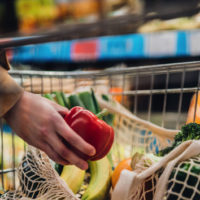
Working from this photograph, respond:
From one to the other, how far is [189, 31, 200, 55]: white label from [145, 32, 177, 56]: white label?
0.37 ft

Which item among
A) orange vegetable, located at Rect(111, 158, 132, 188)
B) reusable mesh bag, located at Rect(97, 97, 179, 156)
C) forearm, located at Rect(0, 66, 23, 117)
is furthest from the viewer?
reusable mesh bag, located at Rect(97, 97, 179, 156)

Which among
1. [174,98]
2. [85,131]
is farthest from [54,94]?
[174,98]

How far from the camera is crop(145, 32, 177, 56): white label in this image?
1614 millimetres

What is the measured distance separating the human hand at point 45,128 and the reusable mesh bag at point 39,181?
181 mm

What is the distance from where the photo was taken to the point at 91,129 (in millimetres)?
525

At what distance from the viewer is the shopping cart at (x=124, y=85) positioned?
0.88 meters

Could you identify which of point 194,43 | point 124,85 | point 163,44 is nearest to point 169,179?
point 124,85

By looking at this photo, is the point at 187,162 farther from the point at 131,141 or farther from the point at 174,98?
the point at 174,98

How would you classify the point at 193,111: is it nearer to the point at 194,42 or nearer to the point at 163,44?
the point at 194,42

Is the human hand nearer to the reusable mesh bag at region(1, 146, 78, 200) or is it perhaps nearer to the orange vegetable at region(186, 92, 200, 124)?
the reusable mesh bag at region(1, 146, 78, 200)

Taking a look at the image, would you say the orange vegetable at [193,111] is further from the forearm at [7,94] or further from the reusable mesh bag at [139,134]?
the forearm at [7,94]

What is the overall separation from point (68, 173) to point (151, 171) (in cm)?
31

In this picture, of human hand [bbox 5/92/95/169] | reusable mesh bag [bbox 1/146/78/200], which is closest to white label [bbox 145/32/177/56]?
reusable mesh bag [bbox 1/146/78/200]

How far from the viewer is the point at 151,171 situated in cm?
49
